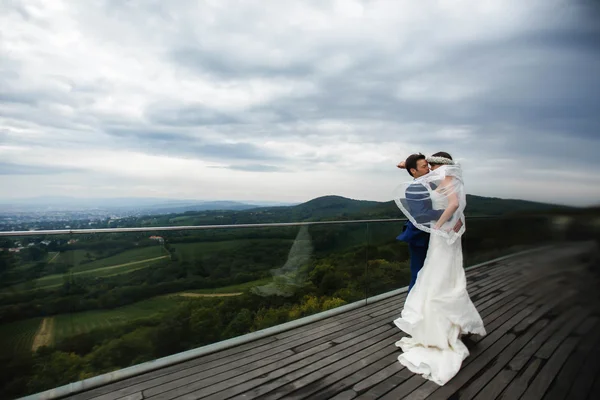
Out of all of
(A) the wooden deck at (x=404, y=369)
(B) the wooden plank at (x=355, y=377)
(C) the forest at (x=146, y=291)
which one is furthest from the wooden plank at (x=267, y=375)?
(C) the forest at (x=146, y=291)

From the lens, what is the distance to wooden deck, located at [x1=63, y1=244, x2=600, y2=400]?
79 centimetres

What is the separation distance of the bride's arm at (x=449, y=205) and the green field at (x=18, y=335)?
123 inches

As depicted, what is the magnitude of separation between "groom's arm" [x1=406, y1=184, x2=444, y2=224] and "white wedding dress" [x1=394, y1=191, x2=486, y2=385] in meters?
0.05

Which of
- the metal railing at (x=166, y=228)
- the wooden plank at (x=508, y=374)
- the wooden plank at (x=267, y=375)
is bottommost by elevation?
the wooden plank at (x=267, y=375)

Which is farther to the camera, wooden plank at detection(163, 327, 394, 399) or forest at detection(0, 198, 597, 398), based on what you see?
wooden plank at detection(163, 327, 394, 399)

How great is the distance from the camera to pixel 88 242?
2500 millimetres

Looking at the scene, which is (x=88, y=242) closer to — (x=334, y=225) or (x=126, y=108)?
(x=334, y=225)

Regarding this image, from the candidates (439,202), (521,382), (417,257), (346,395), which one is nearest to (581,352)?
(346,395)

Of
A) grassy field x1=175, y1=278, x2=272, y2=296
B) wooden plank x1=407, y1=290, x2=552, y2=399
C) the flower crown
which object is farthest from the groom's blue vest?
grassy field x1=175, y1=278, x2=272, y2=296

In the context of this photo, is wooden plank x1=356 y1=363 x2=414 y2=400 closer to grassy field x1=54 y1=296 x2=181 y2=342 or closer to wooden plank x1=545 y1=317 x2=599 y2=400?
grassy field x1=54 y1=296 x2=181 y2=342

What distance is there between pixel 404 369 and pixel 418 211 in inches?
53.6

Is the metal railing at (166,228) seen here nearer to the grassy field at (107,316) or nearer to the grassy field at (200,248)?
the grassy field at (200,248)

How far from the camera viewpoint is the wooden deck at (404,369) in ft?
2.60

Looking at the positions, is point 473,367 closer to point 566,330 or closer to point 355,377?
point 355,377
